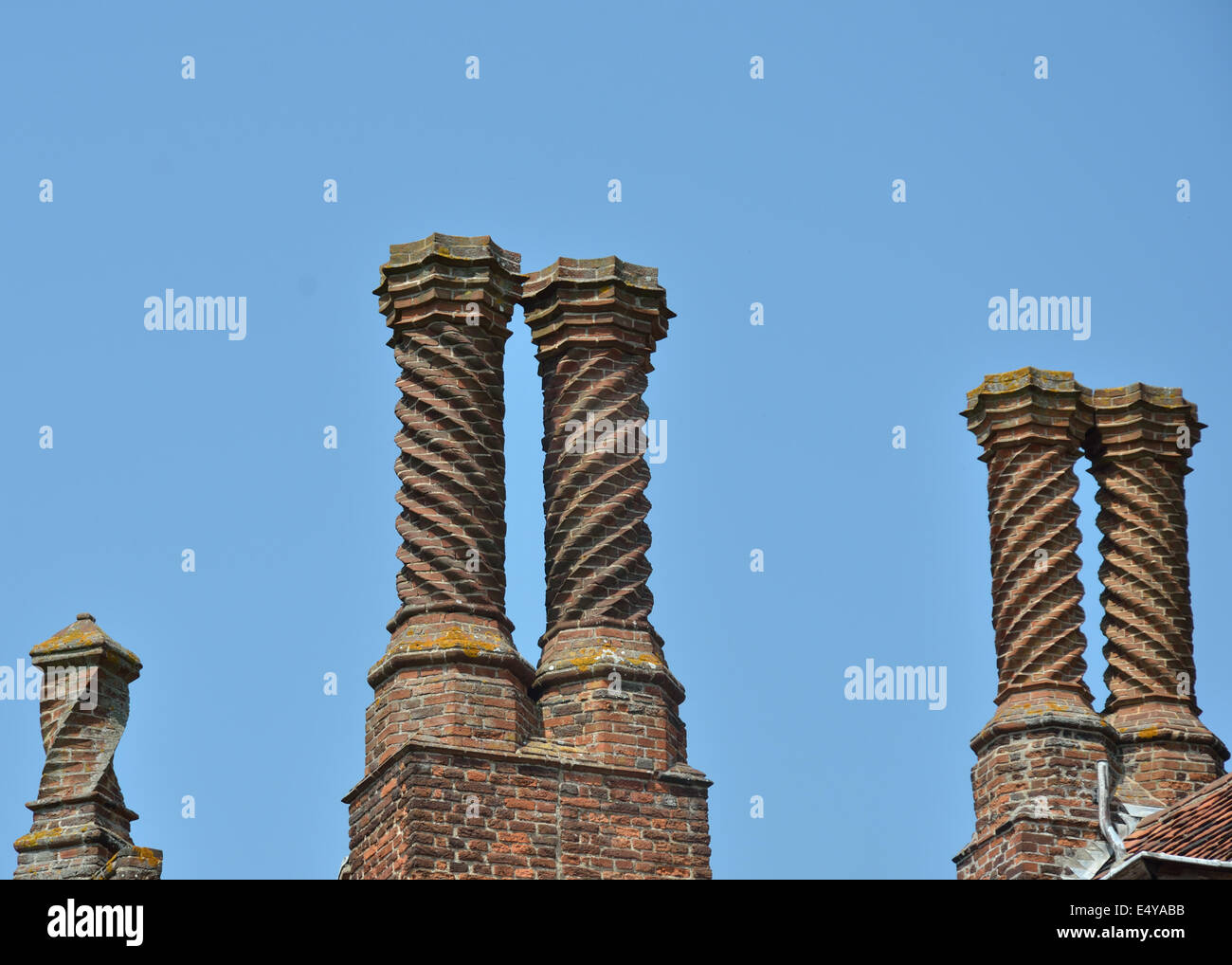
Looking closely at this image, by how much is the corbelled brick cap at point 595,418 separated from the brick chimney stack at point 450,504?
1.08 ft

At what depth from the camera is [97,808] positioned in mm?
21344

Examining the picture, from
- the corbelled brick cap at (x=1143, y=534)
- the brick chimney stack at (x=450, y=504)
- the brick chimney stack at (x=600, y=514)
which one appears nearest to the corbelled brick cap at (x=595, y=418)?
the brick chimney stack at (x=600, y=514)

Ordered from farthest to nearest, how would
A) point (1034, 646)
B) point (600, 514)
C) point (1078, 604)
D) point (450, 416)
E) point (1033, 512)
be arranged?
point (1033, 512)
point (1078, 604)
point (1034, 646)
point (450, 416)
point (600, 514)

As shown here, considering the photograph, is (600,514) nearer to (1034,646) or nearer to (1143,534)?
(1034,646)

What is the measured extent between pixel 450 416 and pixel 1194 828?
18.6 ft

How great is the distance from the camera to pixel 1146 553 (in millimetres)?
22734

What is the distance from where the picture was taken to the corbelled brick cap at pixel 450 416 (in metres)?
19.9

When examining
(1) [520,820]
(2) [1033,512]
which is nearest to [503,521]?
(1) [520,820]

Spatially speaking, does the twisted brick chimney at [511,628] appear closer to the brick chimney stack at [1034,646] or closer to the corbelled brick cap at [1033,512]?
the brick chimney stack at [1034,646]
